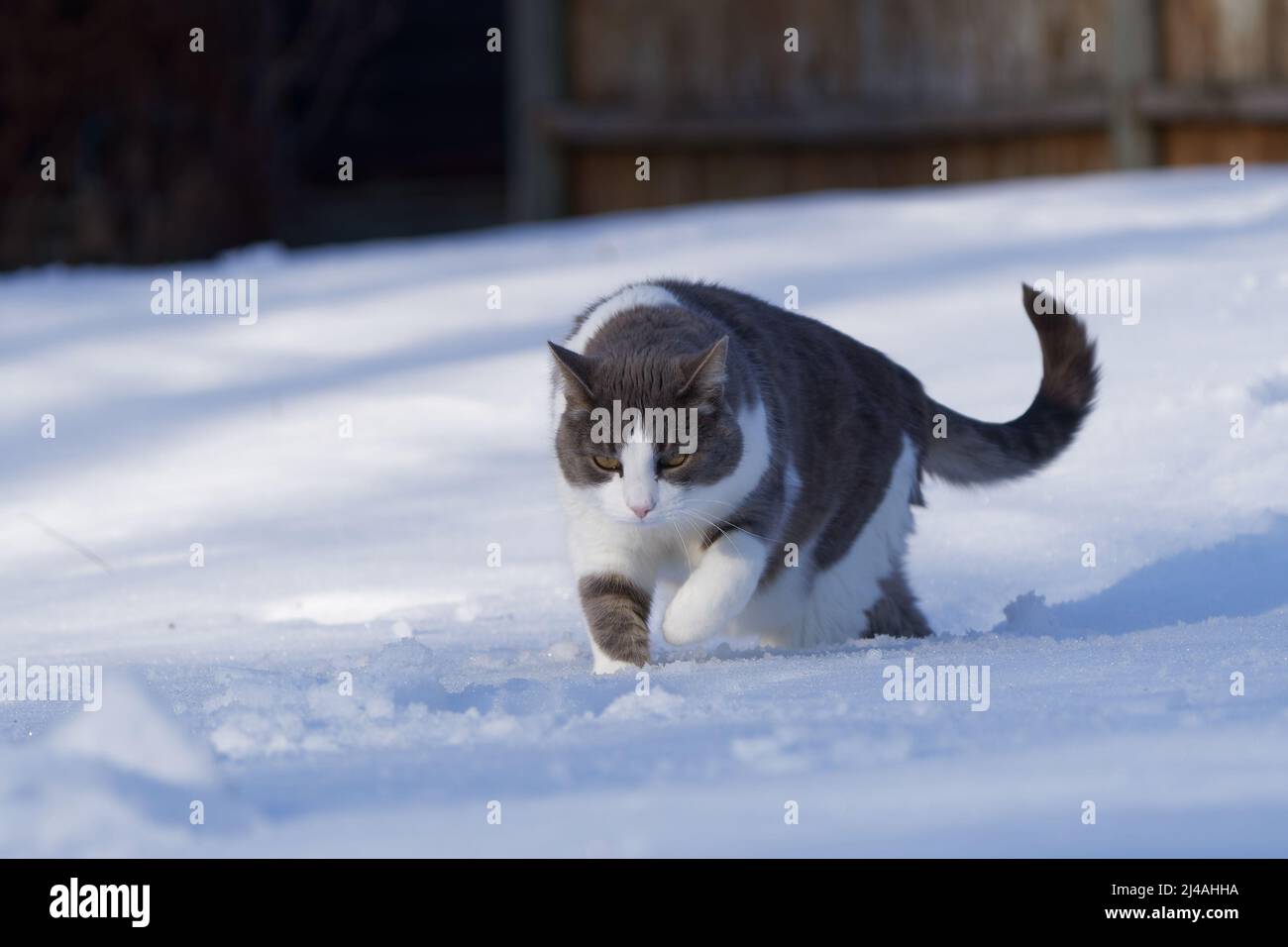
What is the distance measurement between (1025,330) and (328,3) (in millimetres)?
7255

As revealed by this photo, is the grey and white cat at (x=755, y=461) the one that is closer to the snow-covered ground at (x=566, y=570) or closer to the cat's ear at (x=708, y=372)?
the cat's ear at (x=708, y=372)

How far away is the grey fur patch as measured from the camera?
138 inches

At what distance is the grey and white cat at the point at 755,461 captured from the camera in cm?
345

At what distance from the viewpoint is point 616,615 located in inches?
139

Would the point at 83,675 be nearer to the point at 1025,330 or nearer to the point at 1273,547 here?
the point at 1273,547

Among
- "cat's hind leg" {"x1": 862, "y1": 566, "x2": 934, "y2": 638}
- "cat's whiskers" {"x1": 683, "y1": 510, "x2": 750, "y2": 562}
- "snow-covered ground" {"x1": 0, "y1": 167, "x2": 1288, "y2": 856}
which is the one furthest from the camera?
"cat's hind leg" {"x1": 862, "y1": 566, "x2": 934, "y2": 638}

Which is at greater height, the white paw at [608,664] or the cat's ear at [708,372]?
the cat's ear at [708,372]

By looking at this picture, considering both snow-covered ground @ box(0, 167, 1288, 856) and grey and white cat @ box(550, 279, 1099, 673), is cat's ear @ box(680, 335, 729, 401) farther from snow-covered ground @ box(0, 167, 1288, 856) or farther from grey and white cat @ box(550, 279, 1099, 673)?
snow-covered ground @ box(0, 167, 1288, 856)

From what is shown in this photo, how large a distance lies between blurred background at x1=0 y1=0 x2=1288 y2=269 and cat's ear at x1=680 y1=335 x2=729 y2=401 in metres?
5.64

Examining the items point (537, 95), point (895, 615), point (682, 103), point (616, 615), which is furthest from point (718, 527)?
point (537, 95)

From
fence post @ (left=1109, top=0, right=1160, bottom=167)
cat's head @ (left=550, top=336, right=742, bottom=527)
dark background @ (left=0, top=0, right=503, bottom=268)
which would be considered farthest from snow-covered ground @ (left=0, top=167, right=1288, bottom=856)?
dark background @ (left=0, top=0, right=503, bottom=268)

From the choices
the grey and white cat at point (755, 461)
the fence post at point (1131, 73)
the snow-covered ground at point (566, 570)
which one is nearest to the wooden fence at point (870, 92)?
the fence post at point (1131, 73)

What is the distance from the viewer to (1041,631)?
3.75m

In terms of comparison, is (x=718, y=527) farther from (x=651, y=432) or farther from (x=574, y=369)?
(x=574, y=369)
